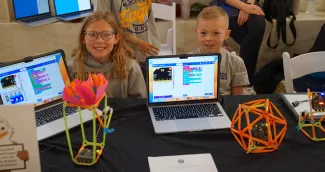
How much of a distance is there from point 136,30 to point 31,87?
839mm

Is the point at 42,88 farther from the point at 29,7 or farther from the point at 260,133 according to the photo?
the point at 29,7

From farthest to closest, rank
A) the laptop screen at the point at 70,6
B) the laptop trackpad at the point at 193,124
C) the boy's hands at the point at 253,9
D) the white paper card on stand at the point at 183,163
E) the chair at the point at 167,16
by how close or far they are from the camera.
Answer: the laptop screen at the point at 70,6 < the boy's hands at the point at 253,9 < the chair at the point at 167,16 < the laptop trackpad at the point at 193,124 < the white paper card on stand at the point at 183,163

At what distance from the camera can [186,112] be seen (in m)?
1.66

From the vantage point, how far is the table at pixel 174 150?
1.33 m

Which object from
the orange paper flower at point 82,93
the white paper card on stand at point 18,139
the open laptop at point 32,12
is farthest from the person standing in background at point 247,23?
the white paper card on stand at point 18,139

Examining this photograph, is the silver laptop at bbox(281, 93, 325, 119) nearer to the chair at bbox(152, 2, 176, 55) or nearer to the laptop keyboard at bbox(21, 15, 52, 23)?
the chair at bbox(152, 2, 176, 55)

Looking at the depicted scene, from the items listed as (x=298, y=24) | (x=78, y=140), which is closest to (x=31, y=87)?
(x=78, y=140)

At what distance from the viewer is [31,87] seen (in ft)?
5.32

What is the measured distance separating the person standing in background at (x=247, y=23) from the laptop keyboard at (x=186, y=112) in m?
1.50

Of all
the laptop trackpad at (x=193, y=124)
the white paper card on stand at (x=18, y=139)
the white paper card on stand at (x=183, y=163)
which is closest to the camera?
the white paper card on stand at (x=18, y=139)

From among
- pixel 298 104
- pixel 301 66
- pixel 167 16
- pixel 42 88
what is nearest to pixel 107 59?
pixel 42 88

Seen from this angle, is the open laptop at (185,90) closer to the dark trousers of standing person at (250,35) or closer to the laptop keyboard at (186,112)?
the laptop keyboard at (186,112)

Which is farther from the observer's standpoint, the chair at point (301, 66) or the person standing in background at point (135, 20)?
the person standing in background at point (135, 20)

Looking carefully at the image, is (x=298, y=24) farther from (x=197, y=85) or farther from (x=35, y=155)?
(x=35, y=155)
